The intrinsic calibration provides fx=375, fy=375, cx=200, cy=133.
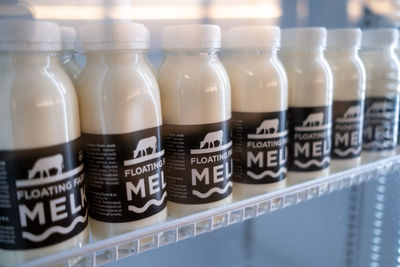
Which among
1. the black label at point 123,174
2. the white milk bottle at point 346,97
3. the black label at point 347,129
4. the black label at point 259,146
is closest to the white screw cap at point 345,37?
the white milk bottle at point 346,97

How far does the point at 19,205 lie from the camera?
0.42 metres

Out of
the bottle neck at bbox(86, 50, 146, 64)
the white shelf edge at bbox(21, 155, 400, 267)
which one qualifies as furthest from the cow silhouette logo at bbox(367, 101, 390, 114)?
the bottle neck at bbox(86, 50, 146, 64)

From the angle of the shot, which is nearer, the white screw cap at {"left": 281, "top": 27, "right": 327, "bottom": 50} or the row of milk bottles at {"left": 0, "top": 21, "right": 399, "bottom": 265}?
the row of milk bottles at {"left": 0, "top": 21, "right": 399, "bottom": 265}

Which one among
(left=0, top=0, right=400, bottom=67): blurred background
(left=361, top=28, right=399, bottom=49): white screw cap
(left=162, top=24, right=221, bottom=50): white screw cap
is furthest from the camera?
(left=361, top=28, right=399, bottom=49): white screw cap

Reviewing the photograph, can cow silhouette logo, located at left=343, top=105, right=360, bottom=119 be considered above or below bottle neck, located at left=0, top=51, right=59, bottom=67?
below

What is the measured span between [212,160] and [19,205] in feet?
0.85

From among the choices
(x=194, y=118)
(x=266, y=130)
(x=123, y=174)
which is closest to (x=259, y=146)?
(x=266, y=130)

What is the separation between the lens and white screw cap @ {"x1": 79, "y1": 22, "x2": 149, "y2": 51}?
0.48 meters

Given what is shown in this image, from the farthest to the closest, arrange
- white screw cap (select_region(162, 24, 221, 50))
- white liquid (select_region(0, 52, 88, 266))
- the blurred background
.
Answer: the blurred background < white screw cap (select_region(162, 24, 221, 50)) < white liquid (select_region(0, 52, 88, 266))

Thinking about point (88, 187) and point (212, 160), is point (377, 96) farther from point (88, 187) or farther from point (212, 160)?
point (88, 187)

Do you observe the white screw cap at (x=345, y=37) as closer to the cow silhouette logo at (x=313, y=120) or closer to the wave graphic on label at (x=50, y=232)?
the cow silhouette logo at (x=313, y=120)

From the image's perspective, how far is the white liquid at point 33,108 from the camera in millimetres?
412

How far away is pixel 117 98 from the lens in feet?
1.55

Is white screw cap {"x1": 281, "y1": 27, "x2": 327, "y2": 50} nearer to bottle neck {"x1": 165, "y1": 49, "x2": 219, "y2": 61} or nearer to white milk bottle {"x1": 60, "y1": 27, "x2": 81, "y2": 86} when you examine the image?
bottle neck {"x1": 165, "y1": 49, "x2": 219, "y2": 61}
